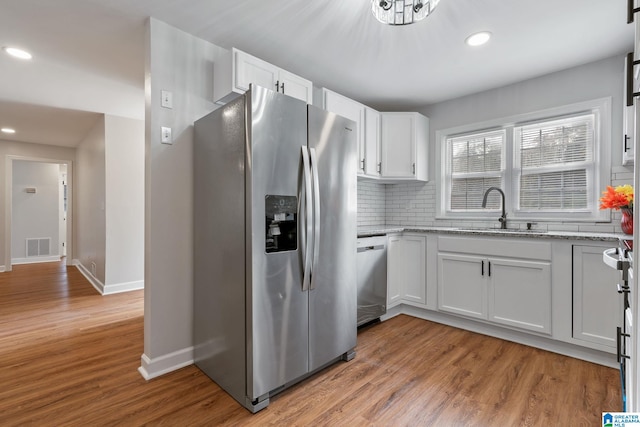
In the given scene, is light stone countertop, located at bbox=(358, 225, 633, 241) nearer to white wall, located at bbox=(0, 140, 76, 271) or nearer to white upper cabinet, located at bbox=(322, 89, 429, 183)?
white upper cabinet, located at bbox=(322, 89, 429, 183)

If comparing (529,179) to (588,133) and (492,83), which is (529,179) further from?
(492,83)

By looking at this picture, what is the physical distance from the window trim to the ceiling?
37cm

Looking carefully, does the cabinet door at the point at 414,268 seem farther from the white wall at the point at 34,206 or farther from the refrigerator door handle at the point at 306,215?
the white wall at the point at 34,206

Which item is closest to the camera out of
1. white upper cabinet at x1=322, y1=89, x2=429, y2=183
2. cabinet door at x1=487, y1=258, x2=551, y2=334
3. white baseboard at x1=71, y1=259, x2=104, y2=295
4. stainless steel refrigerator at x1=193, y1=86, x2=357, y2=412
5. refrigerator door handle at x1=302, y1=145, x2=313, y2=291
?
stainless steel refrigerator at x1=193, y1=86, x2=357, y2=412

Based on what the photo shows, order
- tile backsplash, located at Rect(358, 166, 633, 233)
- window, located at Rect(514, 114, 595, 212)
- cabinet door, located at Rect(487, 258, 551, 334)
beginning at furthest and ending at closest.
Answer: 1. tile backsplash, located at Rect(358, 166, 633, 233)
2. window, located at Rect(514, 114, 595, 212)
3. cabinet door, located at Rect(487, 258, 551, 334)

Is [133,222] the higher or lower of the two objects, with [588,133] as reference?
lower

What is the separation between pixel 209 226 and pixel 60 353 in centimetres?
168

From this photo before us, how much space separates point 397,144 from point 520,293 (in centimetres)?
192

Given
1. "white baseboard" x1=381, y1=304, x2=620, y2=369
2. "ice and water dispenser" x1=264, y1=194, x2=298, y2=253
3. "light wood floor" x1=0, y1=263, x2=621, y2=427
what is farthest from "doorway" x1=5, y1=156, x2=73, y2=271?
"white baseboard" x1=381, y1=304, x2=620, y2=369

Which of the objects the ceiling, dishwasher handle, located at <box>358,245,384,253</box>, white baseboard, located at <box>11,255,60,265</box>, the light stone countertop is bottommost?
white baseboard, located at <box>11,255,60,265</box>

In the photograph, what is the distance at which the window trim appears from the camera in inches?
103

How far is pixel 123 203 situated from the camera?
432 cm

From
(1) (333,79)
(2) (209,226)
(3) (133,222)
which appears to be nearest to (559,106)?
(1) (333,79)

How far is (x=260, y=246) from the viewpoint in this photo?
1.74m
